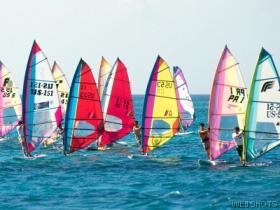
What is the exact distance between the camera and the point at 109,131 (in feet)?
148

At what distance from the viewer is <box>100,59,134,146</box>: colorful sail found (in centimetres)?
4478

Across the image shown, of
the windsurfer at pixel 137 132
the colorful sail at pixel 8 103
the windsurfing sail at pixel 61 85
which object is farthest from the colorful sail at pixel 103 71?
the windsurfer at pixel 137 132

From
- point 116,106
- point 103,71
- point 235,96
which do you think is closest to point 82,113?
→ point 116,106

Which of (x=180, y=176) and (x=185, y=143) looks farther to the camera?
(x=185, y=143)

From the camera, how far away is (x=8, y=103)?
54.7 m

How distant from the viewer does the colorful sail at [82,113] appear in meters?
40.2

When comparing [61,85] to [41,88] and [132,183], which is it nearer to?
[41,88]

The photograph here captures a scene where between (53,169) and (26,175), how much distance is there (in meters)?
2.42

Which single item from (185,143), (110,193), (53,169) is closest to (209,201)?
(110,193)

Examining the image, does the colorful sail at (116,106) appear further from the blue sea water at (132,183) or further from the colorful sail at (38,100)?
the colorful sail at (38,100)

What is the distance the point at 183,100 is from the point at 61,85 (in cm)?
1517

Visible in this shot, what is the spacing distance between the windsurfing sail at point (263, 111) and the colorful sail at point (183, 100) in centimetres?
3011

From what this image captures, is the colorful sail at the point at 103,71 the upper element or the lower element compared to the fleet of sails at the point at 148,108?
upper

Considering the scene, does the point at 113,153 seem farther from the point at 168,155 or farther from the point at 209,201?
the point at 209,201
